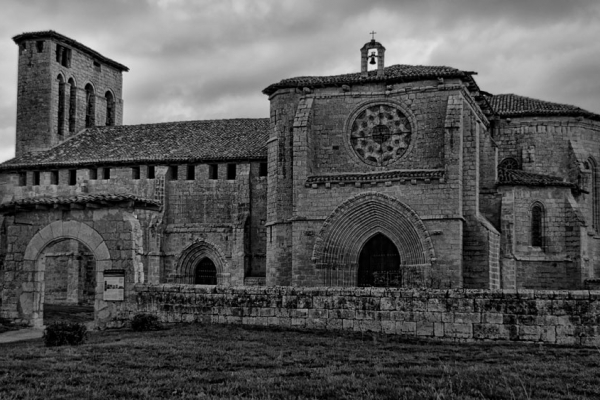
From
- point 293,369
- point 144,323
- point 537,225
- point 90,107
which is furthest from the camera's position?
point 90,107

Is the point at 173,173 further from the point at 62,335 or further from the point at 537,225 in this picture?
the point at 62,335

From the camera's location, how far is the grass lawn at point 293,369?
930 cm

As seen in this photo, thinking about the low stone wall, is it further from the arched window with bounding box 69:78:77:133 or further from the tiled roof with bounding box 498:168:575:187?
the arched window with bounding box 69:78:77:133

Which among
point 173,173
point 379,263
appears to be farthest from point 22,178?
point 379,263

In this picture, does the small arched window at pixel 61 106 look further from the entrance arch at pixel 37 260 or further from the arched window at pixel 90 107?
the entrance arch at pixel 37 260

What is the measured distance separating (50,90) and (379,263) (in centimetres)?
2173

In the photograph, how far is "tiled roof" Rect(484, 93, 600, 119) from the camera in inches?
1315

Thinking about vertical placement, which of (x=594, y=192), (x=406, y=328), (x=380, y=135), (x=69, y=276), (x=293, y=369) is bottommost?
(x=293, y=369)

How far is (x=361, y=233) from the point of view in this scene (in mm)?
27703

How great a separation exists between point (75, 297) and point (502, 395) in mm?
29113

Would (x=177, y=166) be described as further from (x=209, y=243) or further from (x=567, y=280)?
(x=567, y=280)

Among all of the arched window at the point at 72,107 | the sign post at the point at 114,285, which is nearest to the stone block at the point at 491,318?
the sign post at the point at 114,285

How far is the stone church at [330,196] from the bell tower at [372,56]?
0.18 feet

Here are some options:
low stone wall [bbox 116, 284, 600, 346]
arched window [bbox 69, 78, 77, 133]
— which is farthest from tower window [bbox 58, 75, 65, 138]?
low stone wall [bbox 116, 284, 600, 346]
